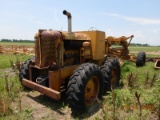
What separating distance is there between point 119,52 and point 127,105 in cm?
728

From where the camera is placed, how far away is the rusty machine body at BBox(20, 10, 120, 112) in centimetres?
496

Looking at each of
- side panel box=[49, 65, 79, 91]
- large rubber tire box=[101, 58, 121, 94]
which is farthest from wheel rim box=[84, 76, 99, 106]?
side panel box=[49, 65, 79, 91]

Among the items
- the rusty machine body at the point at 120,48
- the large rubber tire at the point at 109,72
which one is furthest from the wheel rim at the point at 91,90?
the rusty machine body at the point at 120,48

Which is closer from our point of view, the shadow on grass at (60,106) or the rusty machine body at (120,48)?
the shadow on grass at (60,106)

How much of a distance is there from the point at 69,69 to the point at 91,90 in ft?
2.95

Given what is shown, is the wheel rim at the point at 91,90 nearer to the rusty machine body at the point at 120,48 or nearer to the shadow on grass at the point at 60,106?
the shadow on grass at the point at 60,106

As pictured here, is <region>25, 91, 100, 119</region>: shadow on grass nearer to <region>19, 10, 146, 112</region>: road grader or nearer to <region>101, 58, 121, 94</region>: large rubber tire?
<region>19, 10, 146, 112</region>: road grader

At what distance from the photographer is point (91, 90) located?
5.66 m

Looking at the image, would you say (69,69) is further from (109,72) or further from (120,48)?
(120,48)

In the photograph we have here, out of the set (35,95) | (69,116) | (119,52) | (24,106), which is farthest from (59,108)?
(119,52)

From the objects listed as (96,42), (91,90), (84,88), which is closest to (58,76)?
(84,88)

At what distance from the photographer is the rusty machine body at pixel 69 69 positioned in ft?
16.3

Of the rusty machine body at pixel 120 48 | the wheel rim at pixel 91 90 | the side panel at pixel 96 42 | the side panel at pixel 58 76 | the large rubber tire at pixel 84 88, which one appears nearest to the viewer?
the large rubber tire at pixel 84 88

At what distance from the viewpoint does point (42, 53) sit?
18.8 feet
